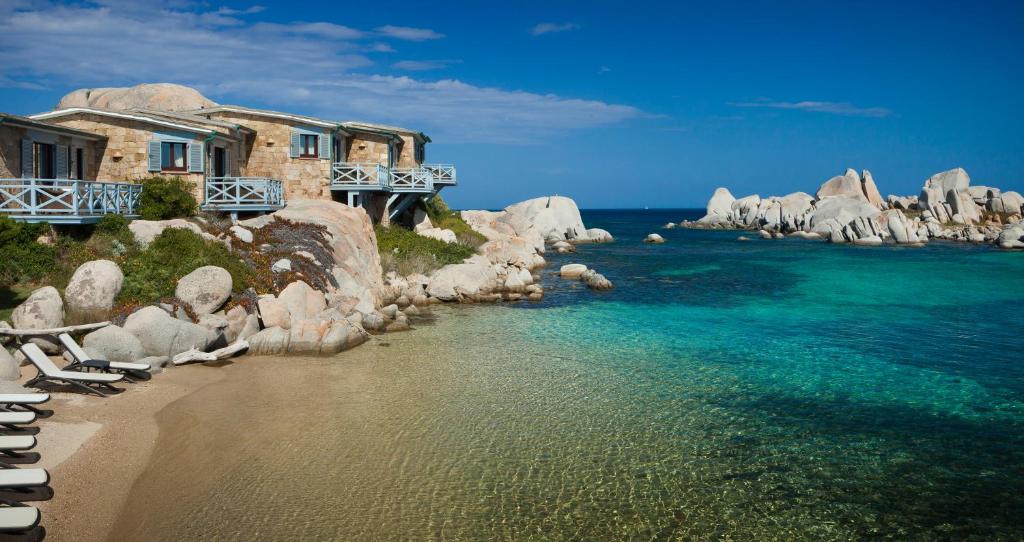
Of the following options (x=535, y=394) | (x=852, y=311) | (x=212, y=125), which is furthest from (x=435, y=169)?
(x=535, y=394)

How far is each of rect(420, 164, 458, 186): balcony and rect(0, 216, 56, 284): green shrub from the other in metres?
23.5

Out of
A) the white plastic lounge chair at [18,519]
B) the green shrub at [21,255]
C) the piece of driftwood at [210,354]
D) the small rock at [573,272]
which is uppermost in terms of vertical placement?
the green shrub at [21,255]

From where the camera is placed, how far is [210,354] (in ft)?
56.3

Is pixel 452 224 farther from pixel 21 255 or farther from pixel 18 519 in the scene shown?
pixel 18 519

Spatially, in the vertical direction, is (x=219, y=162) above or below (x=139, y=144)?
below

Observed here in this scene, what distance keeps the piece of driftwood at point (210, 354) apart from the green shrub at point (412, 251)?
12.4 metres

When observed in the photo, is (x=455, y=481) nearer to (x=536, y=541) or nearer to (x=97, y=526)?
(x=536, y=541)

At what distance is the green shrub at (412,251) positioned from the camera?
3102 cm

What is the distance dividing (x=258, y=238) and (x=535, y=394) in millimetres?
13734

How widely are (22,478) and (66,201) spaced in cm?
1639

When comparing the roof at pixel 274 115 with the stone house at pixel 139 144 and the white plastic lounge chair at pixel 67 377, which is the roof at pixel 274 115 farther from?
the white plastic lounge chair at pixel 67 377

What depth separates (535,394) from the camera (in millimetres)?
15398

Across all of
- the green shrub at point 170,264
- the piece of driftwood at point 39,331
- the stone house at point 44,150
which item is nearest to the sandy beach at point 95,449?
the piece of driftwood at point 39,331

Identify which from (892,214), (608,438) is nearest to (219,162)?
(608,438)
